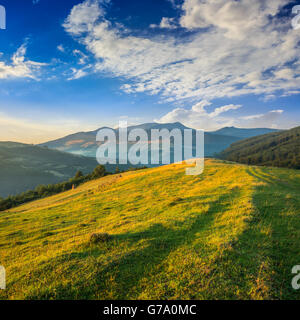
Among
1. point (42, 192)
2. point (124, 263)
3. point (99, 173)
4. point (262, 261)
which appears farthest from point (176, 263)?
point (42, 192)

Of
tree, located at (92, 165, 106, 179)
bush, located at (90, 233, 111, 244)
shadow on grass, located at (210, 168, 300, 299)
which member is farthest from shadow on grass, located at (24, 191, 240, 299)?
tree, located at (92, 165, 106, 179)

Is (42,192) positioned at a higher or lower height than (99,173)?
lower

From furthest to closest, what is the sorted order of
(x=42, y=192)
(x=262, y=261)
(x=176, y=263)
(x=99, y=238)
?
(x=42, y=192)
(x=99, y=238)
(x=176, y=263)
(x=262, y=261)

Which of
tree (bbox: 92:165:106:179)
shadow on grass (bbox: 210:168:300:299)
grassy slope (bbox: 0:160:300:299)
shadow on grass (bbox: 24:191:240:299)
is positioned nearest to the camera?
shadow on grass (bbox: 210:168:300:299)

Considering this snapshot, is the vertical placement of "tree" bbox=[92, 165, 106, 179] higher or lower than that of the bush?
lower

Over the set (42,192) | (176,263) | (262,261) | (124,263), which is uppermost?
(262,261)

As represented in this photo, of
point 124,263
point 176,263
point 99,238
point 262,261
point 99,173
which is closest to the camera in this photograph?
point 262,261

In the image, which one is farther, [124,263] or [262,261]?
[124,263]

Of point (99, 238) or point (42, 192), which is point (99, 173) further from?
point (99, 238)

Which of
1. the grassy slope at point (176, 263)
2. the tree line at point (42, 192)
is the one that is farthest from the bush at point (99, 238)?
the tree line at point (42, 192)

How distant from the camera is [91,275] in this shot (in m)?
6.71

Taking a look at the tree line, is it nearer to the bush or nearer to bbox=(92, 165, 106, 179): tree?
bbox=(92, 165, 106, 179): tree

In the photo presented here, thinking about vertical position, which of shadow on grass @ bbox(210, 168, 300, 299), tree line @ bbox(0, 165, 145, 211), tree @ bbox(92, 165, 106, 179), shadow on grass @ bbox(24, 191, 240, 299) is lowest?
tree line @ bbox(0, 165, 145, 211)

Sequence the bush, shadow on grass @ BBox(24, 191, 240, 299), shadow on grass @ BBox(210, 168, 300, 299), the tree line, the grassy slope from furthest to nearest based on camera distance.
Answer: the tree line < the bush < shadow on grass @ BBox(24, 191, 240, 299) < the grassy slope < shadow on grass @ BBox(210, 168, 300, 299)
